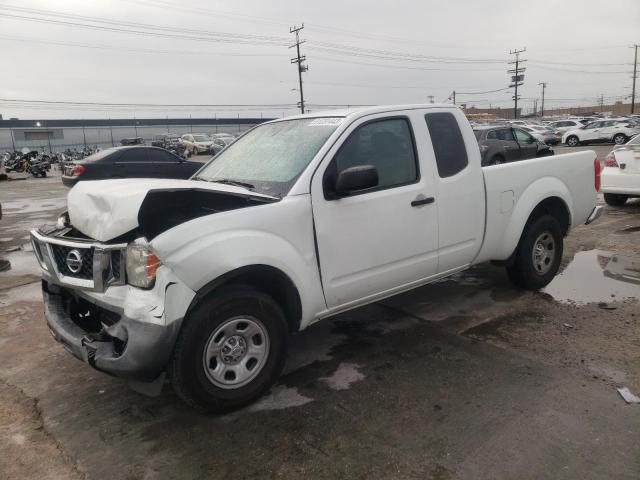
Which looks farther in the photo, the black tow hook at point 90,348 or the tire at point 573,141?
the tire at point 573,141

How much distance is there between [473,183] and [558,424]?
7.01 feet

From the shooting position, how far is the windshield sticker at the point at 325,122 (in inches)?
149

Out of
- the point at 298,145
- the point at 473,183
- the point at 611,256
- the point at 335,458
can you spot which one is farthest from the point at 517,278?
the point at 335,458

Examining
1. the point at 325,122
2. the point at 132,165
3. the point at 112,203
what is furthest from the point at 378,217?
the point at 132,165

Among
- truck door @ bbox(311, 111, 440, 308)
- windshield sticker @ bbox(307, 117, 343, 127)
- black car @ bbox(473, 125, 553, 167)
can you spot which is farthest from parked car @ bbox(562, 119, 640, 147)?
windshield sticker @ bbox(307, 117, 343, 127)

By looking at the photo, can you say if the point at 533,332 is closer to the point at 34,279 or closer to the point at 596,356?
the point at 596,356

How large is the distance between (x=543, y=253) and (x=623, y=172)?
5.45 m

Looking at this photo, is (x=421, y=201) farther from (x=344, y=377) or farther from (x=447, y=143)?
(x=344, y=377)

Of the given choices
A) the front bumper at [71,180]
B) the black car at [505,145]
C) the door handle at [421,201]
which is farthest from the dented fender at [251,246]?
the front bumper at [71,180]

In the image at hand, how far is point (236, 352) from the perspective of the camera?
3162mm

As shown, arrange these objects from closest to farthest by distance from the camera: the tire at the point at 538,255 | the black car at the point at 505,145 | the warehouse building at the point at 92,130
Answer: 1. the tire at the point at 538,255
2. the black car at the point at 505,145
3. the warehouse building at the point at 92,130

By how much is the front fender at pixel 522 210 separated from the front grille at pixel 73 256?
3.56 m

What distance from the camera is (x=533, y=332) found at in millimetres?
4234

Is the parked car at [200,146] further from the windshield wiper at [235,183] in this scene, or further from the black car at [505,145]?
the windshield wiper at [235,183]
